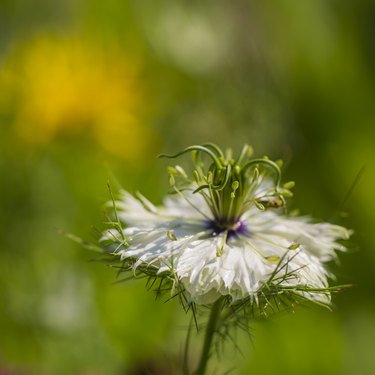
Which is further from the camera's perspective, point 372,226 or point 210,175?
point 372,226

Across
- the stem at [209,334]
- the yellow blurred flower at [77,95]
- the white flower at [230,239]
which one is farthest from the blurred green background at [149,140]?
the stem at [209,334]

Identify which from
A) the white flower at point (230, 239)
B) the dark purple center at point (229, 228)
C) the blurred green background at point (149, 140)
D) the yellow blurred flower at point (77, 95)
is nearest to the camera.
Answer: the white flower at point (230, 239)

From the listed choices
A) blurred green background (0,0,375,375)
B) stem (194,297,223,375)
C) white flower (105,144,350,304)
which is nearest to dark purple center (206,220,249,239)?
white flower (105,144,350,304)

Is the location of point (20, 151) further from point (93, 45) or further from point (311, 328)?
point (311, 328)

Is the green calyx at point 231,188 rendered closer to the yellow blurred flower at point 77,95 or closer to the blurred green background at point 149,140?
the blurred green background at point 149,140

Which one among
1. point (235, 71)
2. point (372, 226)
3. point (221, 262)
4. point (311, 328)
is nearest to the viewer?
point (221, 262)

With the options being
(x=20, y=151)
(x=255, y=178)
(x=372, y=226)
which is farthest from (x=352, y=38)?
(x=255, y=178)
